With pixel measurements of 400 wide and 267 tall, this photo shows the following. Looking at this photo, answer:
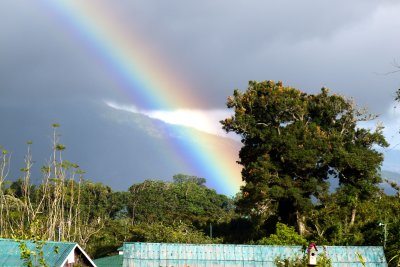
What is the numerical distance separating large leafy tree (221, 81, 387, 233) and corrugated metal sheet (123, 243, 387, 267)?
17090mm

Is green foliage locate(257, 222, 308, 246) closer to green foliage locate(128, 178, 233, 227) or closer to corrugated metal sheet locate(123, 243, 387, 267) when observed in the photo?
corrugated metal sheet locate(123, 243, 387, 267)

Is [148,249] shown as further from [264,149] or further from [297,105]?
[297,105]

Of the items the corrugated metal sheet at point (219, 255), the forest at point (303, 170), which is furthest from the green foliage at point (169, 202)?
the corrugated metal sheet at point (219, 255)

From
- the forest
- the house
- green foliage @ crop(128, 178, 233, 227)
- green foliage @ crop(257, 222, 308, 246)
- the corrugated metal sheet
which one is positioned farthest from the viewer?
green foliage @ crop(128, 178, 233, 227)

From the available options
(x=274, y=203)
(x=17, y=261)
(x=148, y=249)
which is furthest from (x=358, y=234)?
(x=17, y=261)

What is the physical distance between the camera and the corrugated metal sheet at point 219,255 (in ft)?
69.1

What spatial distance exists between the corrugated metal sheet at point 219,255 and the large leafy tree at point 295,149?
56.1ft

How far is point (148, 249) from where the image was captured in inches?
834

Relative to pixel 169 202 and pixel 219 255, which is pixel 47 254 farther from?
pixel 169 202

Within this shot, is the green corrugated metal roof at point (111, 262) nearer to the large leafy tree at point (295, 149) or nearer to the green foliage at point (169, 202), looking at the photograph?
the large leafy tree at point (295, 149)

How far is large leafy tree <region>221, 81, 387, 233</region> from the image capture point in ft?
133

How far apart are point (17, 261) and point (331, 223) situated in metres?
25.2

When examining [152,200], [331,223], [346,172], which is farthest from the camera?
[152,200]

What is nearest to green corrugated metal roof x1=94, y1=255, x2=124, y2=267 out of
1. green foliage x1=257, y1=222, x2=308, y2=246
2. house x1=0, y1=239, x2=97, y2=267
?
green foliage x1=257, y1=222, x2=308, y2=246
